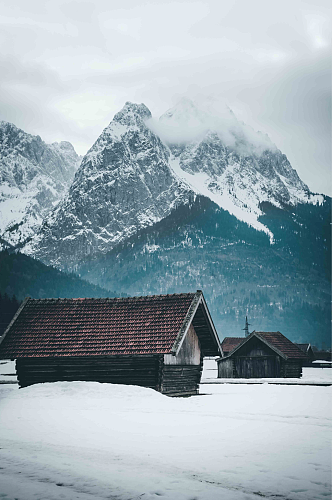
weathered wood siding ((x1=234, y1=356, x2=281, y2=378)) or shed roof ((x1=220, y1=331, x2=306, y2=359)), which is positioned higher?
shed roof ((x1=220, y1=331, x2=306, y2=359))

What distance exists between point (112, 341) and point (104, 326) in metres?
1.36

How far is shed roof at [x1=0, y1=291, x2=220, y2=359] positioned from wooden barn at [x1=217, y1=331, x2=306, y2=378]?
73.1 ft

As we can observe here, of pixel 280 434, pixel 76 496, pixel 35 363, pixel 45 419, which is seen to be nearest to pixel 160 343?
pixel 35 363

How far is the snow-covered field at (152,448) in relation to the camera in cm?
955

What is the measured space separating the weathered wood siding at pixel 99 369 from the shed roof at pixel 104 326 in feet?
2.02

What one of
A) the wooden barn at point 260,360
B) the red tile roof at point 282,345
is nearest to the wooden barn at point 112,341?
the wooden barn at point 260,360

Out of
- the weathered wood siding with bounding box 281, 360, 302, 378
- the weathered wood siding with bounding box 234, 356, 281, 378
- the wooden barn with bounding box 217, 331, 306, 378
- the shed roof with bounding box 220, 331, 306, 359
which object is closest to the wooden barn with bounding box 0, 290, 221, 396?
the shed roof with bounding box 220, 331, 306, 359

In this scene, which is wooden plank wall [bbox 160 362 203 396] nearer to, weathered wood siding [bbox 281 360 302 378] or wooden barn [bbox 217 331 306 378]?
wooden barn [bbox 217 331 306 378]

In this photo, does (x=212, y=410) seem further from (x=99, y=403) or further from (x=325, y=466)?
(x=325, y=466)

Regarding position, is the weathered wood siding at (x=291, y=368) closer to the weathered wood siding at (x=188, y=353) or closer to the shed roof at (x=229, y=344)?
the weathered wood siding at (x=188, y=353)

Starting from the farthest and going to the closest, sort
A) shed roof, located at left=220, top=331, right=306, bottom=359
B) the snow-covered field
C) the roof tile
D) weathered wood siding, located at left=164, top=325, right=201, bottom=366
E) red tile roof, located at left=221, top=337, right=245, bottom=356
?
1. red tile roof, located at left=221, top=337, right=245, bottom=356
2. shed roof, located at left=220, top=331, right=306, bottom=359
3. weathered wood siding, located at left=164, top=325, right=201, bottom=366
4. the roof tile
5. the snow-covered field

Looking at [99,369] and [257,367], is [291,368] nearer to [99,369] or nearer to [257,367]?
[257,367]

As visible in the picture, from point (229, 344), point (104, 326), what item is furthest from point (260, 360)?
point (229, 344)

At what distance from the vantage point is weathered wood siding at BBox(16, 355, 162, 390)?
2484cm
